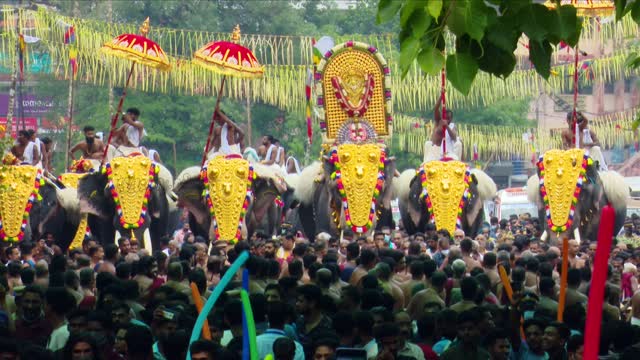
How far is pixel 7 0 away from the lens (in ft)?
170

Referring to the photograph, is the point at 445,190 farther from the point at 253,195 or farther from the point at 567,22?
the point at 567,22

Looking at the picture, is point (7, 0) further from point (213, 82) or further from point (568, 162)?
point (568, 162)

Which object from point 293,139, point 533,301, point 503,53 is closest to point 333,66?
point 533,301

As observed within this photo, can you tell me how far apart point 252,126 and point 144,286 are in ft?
99.0

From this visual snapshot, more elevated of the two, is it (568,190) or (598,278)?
(598,278)

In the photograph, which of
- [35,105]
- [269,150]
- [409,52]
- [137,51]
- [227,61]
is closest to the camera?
[409,52]

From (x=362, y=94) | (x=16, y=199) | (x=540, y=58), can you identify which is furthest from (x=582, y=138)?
(x=540, y=58)

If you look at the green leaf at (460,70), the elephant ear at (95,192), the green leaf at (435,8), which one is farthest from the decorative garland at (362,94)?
the green leaf at (435,8)

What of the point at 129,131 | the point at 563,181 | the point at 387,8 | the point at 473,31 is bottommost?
the point at 563,181

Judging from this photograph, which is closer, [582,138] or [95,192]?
[582,138]

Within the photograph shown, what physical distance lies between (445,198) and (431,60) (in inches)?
549

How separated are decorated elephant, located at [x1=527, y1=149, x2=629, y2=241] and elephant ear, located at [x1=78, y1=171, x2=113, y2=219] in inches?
222

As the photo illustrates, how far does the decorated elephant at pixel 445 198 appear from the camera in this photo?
2164 centimetres

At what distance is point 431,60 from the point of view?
777 cm
